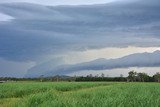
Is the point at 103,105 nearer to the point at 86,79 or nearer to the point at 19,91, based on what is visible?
the point at 19,91

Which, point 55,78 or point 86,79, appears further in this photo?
point 55,78

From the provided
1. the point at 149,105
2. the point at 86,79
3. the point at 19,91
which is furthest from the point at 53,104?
the point at 86,79

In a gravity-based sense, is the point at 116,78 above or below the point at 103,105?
above

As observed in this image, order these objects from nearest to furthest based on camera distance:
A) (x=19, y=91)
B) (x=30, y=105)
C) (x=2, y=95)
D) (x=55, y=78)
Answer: (x=30, y=105), (x=2, y=95), (x=19, y=91), (x=55, y=78)

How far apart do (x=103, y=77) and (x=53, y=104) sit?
112m

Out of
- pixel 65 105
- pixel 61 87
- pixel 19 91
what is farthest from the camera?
pixel 61 87

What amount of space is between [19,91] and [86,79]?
85.7 metres

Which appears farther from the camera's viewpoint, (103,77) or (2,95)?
(103,77)

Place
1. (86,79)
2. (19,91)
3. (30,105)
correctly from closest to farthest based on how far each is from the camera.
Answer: (30,105), (19,91), (86,79)

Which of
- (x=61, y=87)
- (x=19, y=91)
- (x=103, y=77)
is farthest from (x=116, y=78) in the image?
(x=19, y=91)

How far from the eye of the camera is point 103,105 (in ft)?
50.2

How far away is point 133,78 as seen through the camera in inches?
5256

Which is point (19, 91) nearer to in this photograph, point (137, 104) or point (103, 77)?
point (137, 104)

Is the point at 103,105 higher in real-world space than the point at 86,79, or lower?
lower
